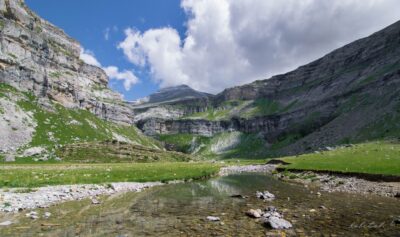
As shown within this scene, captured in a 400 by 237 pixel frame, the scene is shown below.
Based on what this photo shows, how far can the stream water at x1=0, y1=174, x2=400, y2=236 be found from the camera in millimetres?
18203

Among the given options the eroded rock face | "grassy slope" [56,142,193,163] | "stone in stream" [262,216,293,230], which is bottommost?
"stone in stream" [262,216,293,230]

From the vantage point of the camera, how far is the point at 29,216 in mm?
22062

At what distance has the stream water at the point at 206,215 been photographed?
717 inches

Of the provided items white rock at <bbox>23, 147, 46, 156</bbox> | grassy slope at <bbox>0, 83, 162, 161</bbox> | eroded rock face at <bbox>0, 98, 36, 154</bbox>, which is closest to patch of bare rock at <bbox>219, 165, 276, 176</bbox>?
white rock at <bbox>23, 147, 46, 156</bbox>

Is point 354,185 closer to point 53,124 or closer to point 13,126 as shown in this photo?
point 13,126

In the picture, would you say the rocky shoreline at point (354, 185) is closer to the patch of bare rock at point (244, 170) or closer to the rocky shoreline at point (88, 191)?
the rocky shoreline at point (88, 191)

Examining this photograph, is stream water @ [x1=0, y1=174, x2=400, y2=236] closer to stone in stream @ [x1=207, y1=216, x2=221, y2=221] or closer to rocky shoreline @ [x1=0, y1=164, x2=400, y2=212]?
stone in stream @ [x1=207, y1=216, x2=221, y2=221]

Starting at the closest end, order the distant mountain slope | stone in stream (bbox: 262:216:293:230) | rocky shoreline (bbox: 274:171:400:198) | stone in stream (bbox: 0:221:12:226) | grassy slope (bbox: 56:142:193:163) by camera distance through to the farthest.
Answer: stone in stream (bbox: 262:216:293:230) → stone in stream (bbox: 0:221:12:226) → rocky shoreline (bbox: 274:171:400:198) → grassy slope (bbox: 56:142:193:163) → the distant mountain slope

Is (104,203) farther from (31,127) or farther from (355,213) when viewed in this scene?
(31,127)

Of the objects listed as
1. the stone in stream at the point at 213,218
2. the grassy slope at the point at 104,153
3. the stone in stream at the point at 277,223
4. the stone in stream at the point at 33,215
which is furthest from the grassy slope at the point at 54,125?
the stone in stream at the point at 277,223

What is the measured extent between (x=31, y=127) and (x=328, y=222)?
148 metres

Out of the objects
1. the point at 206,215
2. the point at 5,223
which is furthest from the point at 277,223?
the point at 5,223

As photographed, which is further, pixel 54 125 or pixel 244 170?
pixel 54 125

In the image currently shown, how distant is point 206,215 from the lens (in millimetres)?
23141
